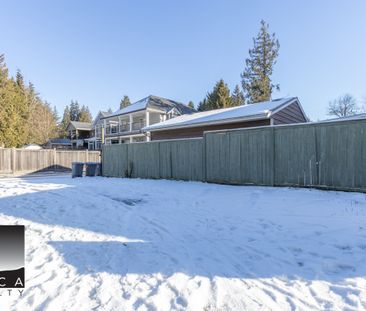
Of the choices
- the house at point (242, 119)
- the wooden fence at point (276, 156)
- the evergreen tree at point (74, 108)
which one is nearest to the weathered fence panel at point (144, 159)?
the wooden fence at point (276, 156)

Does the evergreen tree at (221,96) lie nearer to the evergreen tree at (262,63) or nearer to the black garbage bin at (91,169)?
the evergreen tree at (262,63)

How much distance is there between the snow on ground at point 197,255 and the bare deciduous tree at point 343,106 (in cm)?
3557

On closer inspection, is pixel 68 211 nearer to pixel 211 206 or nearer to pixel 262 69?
pixel 211 206

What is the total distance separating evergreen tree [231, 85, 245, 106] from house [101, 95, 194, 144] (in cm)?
883

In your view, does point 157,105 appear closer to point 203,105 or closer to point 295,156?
point 203,105

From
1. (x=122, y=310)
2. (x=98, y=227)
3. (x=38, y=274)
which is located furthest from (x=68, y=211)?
(x=122, y=310)

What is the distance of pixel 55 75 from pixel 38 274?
22146mm

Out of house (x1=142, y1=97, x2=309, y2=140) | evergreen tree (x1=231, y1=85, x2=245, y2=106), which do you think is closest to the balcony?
house (x1=142, y1=97, x2=309, y2=140)

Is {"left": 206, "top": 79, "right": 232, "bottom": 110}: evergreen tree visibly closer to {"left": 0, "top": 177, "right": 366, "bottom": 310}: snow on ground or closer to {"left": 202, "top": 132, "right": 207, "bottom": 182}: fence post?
{"left": 202, "top": 132, "right": 207, "bottom": 182}: fence post

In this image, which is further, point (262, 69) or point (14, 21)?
point (262, 69)

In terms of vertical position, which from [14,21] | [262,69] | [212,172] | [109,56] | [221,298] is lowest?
[221,298]

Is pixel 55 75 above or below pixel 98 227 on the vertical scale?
above

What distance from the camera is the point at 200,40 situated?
18.0 m

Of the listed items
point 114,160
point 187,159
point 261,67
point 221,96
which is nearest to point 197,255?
point 187,159
